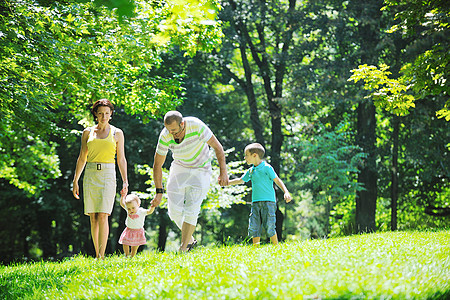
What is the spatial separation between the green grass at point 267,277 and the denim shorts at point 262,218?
1391 millimetres

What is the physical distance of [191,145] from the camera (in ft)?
21.9

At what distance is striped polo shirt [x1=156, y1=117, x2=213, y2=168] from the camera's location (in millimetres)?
6656

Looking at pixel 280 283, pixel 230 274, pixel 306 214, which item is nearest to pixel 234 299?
pixel 280 283

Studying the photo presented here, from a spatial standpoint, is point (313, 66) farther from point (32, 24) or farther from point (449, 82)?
point (32, 24)

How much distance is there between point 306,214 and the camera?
34.3 meters

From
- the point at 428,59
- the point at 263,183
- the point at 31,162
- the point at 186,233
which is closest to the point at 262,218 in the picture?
the point at 263,183

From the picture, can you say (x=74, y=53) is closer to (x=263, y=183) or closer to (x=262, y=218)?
(x=263, y=183)

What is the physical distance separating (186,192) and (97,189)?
1.43 meters

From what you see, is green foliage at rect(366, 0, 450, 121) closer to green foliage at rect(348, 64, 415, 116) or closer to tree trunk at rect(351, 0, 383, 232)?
green foliage at rect(348, 64, 415, 116)

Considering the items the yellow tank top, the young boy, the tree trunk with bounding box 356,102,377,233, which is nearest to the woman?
the yellow tank top

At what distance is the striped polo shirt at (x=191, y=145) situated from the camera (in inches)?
262

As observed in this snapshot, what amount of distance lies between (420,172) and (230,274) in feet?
58.6

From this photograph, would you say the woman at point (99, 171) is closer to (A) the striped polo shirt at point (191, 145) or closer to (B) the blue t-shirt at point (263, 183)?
(A) the striped polo shirt at point (191, 145)

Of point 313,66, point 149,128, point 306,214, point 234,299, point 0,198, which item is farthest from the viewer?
point 306,214
